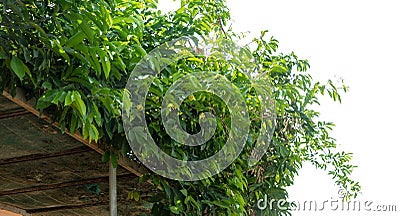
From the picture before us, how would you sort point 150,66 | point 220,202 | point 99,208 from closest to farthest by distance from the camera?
point 150,66, point 220,202, point 99,208

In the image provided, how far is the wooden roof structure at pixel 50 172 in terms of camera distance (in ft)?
7.31

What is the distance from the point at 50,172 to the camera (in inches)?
102

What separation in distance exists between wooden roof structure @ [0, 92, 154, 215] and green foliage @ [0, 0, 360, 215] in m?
0.15

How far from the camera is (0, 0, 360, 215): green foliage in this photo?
173 cm

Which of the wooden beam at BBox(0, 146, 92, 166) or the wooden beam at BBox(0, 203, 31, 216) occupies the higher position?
the wooden beam at BBox(0, 146, 92, 166)

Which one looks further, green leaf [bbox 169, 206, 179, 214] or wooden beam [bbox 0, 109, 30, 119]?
green leaf [bbox 169, 206, 179, 214]

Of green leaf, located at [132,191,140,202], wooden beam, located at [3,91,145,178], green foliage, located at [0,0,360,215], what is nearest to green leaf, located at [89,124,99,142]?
→ green foliage, located at [0,0,360,215]

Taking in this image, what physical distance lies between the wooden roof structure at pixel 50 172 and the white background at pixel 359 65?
6.11ft

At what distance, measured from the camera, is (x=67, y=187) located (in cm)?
273

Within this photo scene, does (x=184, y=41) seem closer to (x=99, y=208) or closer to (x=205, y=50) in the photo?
(x=205, y=50)

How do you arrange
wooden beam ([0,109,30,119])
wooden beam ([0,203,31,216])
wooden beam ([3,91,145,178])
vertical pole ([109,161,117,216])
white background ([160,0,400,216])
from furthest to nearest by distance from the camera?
1. white background ([160,0,400,216])
2. wooden beam ([0,203,31,216])
3. vertical pole ([109,161,117,216])
4. wooden beam ([0,109,30,119])
5. wooden beam ([3,91,145,178])

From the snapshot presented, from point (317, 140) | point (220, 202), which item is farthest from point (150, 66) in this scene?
point (317, 140)

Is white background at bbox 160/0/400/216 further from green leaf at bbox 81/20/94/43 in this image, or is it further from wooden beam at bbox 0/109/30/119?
green leaf at bbox 81/20/94/43

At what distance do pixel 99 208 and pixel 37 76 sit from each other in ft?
4.21
